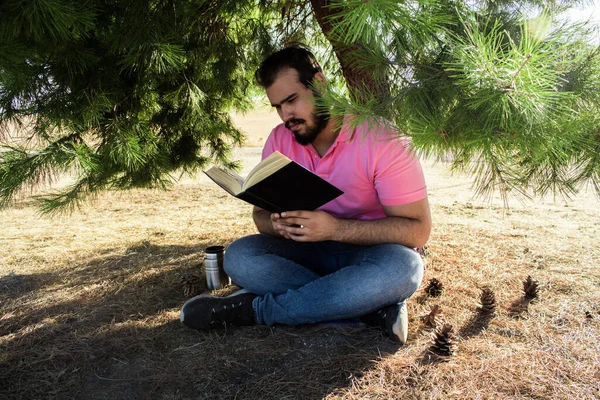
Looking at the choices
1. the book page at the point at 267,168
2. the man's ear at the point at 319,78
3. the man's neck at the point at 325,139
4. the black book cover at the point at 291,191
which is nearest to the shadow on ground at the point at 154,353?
the black book cover at the point at 291,191

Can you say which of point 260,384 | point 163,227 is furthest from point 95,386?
point 163,227

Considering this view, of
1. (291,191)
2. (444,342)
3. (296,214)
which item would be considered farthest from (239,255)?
(444,342)

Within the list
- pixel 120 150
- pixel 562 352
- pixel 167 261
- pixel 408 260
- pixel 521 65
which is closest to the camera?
pixel 521 65

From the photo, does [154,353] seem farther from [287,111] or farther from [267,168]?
[287,111]

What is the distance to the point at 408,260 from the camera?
1643 millimetres

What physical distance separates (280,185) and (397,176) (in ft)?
1.61

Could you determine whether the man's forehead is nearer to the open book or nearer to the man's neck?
the man's neck

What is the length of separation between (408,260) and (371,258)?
138mm

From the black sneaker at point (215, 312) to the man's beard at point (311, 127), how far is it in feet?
2.33

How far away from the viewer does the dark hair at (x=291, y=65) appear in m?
1.76

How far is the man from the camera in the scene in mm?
1600

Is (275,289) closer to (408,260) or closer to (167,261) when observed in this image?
(408,260)

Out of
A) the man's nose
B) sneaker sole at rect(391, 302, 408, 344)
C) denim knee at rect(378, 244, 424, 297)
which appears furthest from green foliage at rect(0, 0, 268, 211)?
sneaker sole at rect(391, 302, 408, 344)

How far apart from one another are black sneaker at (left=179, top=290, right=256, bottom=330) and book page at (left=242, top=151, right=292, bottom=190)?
0.53 m
